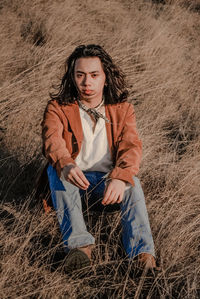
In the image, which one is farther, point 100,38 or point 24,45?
point 100,38

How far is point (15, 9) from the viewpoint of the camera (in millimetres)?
5016

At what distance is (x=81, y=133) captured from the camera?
205 centimetres

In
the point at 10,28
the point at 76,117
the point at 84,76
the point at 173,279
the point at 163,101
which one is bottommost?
the point at 173,279

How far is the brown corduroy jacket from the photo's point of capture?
191 cm

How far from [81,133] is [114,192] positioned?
0.50 metres

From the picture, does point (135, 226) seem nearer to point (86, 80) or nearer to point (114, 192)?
point (114, 192)

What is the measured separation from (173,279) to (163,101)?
2.34 metres

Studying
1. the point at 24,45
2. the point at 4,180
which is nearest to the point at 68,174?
the point at 4,180

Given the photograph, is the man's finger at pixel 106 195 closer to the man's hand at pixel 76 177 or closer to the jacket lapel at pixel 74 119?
the man's hand at pixel 76 177

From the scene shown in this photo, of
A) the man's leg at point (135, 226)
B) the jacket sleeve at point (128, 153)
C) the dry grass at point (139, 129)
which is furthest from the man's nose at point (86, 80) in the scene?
the dry grass at point (139, 129)

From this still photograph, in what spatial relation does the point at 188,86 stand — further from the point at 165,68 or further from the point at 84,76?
the point at 84,76

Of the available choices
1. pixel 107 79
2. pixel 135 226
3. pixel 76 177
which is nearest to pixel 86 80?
pixel 107 79

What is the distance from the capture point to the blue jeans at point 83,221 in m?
1.74

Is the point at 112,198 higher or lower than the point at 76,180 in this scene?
lower
